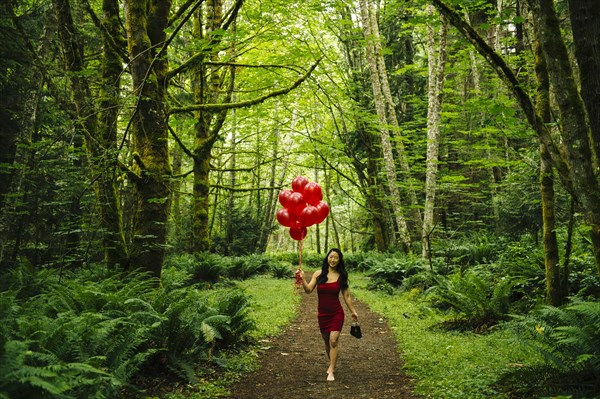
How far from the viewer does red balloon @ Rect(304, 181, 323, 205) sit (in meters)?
6.93

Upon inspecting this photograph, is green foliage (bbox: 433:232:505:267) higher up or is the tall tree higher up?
the tall tree

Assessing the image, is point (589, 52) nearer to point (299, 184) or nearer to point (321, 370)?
point (299, 184)

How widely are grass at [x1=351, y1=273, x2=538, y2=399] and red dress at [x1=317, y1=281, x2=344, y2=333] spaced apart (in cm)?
119

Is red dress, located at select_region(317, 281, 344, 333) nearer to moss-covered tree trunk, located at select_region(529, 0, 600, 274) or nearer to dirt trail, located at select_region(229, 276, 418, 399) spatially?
dirt trail, located at select_region(229, 276, 418, 399)

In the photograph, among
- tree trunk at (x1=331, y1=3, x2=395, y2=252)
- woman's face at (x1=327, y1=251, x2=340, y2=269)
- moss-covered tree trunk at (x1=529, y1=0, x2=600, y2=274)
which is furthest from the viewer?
tree trunk at (x1=331, y1=3, x2=395, y2=252)

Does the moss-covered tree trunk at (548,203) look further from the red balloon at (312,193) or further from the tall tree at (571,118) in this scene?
the red balloon at (312,193)

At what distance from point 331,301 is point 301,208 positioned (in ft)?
5.72

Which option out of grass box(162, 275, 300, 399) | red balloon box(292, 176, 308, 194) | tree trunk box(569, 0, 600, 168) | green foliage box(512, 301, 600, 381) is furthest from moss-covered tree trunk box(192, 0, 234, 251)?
green foliage box(512, 301, 600, 381)

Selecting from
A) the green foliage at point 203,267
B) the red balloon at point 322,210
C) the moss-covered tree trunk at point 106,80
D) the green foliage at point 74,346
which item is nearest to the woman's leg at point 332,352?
the red balloon at point 322,210

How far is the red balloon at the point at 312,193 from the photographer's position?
6.93 metres

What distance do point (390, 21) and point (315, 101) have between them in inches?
209

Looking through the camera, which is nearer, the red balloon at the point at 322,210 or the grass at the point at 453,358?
the grass at the point at 453,358

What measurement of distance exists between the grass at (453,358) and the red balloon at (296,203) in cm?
291

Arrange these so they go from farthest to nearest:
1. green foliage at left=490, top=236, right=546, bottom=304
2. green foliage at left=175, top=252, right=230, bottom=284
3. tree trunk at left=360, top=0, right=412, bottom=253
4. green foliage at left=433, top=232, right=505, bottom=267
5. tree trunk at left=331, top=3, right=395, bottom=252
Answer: tree trunk at left=331, top=3, right=395, bottom=252 < tree trunk at left=360, top=0, right=412, bottom=253 < green foliage at left=175, top=252, right=230, bottom=284 < green foliage at left=433, top=232, right=505, bottom=267 < green foliage at left=490, top=236, right=546, bottom=304
